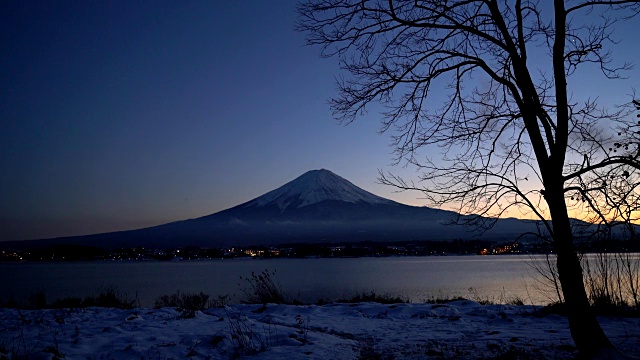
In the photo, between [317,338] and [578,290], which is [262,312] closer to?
[317,338]

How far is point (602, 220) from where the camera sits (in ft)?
16.0

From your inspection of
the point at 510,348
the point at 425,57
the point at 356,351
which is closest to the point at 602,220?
the point at 510,348

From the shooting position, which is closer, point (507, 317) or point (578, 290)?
point (578, 290)

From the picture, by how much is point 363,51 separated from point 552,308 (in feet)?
20.7

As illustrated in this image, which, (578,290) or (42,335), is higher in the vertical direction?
(578,290)

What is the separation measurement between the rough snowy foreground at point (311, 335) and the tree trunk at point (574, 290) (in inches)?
A: 8.9

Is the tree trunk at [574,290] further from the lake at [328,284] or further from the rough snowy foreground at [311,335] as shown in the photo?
the lake at [328,284]

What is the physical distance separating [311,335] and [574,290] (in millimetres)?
3468

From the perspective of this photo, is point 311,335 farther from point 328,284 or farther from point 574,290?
point 328,284

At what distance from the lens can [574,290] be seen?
4.76m

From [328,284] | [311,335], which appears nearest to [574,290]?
[311,335]

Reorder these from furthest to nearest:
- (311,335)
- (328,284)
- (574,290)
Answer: (328,284) < (311,335) < (574,290)

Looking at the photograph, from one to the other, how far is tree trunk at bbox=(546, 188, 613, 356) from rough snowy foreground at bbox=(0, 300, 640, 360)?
0.23 m

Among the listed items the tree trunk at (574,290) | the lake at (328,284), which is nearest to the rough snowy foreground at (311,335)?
the tree trunk at (574,290)
